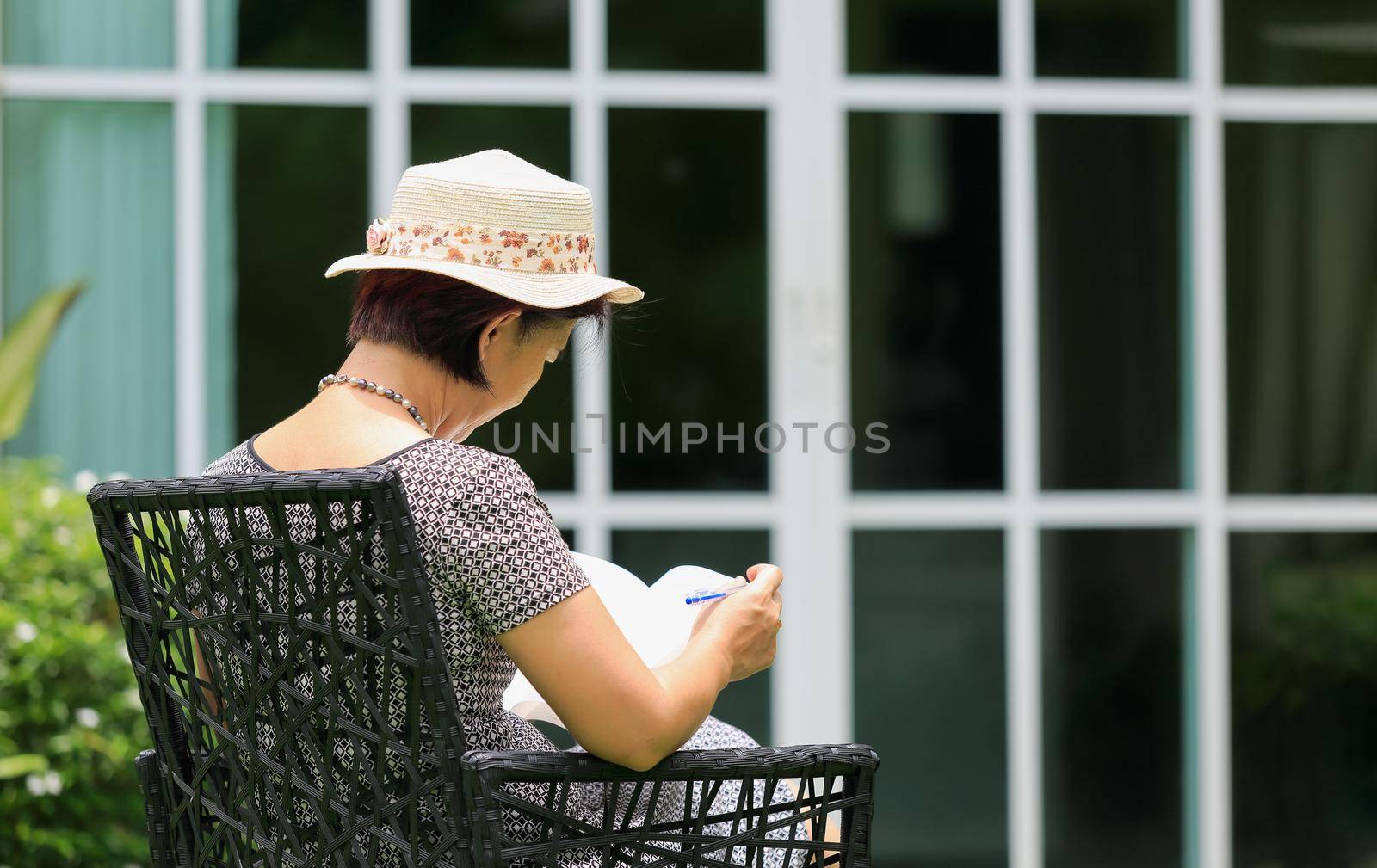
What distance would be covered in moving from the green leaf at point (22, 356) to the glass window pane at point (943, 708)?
78.2 inches

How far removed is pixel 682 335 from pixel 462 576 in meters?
2.05

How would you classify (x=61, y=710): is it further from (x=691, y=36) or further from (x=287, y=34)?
Answer: (x=691, y=36)

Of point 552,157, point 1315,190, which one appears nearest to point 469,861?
point 552,157

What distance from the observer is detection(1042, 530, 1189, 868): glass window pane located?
3389mm

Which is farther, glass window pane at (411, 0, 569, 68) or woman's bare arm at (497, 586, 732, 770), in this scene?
glass window pane at (411, 0, 569, 68)

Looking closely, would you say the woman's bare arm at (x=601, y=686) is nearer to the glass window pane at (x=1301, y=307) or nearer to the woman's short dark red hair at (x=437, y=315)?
the woman's short dark red hair at (x=437, y=315)

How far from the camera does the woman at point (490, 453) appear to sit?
1319 mm

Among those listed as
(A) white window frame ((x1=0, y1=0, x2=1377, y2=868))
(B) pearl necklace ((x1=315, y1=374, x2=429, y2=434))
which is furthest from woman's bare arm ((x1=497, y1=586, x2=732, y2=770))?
(A) white window frame ((x1=0, y1=0, x2=1377, y2=868))

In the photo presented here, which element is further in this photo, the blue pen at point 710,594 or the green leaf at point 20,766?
the green leaf at point 20,766

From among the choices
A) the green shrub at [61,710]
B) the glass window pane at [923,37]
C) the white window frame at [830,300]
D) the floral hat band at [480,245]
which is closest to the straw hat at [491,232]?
the floral hat band at [480,245]

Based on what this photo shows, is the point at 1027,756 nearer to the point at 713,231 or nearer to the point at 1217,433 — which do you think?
the point at 1217,433

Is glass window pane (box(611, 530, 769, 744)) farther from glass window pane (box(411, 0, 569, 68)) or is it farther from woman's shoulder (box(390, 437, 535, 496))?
woman's shoulder (box(390, 437, 535, 496))

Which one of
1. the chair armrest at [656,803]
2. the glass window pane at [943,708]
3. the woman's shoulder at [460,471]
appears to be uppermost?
the woman's shoulder at [460,471]

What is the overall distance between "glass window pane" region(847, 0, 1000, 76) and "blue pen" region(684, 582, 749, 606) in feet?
6.96
